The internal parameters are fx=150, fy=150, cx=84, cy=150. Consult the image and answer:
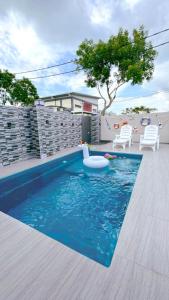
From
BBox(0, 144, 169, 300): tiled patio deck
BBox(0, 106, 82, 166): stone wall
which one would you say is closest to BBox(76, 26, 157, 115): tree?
BBox(0, 106, 82, 166): stone wall

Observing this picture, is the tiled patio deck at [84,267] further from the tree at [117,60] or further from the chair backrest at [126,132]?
the tree at [117,60]

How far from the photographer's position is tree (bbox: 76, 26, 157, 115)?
27.2ft

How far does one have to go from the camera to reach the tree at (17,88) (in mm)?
12667

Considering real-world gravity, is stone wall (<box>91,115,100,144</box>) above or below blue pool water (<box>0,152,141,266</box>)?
above

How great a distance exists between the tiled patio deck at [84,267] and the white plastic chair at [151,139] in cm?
457

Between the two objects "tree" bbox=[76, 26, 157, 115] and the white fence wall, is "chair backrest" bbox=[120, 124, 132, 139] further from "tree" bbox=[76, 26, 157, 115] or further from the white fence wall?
"tree" bbox=[76, 26, 157, 115]

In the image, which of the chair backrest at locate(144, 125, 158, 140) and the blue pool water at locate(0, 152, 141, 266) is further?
the chair backrest at locate(144, 125, 158, 140)

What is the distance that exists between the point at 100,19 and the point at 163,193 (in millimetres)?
7780

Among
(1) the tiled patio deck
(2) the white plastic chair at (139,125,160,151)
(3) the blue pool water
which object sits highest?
(2) the white plastic chair at (139,125,160,151)

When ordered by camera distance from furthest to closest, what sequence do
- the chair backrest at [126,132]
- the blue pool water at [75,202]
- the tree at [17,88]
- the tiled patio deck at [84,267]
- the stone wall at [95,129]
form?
the tree at [17,88], the stone wall at [95,129], the chair backrest at [126,132], the blue pool water at [75,202], the tiled patio deck at [84,267]

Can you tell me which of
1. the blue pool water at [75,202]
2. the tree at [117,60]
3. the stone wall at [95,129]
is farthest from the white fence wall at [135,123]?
the blue pool water at [75,202]

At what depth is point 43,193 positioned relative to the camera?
3.47 meters

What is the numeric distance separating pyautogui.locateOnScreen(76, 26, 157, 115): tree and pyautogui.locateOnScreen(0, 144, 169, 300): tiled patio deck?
877 centimetres

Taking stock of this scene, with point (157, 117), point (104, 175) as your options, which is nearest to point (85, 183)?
point (104, 175)
